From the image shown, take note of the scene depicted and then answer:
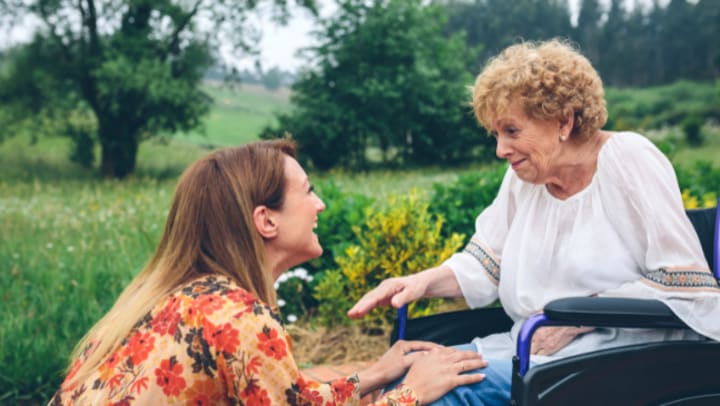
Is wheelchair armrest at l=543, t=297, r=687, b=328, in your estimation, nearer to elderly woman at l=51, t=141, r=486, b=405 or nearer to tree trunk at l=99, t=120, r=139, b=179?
elderly woman at l=51, t=141, r=486, b=405

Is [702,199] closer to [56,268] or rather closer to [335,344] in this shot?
[335,344]

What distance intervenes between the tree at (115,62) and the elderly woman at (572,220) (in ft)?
Answer: 46.4

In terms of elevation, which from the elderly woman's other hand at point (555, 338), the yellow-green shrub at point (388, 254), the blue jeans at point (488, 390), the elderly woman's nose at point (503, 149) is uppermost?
the elderly woman's nose at point (503, 149)

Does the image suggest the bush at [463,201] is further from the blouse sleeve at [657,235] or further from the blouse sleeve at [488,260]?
the blouse sleeve at [657,235]

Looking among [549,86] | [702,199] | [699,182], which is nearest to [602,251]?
[549,86]

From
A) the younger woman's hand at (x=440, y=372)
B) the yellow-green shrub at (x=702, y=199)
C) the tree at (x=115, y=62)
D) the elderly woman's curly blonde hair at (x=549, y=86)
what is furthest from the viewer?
the tree at (x=115, y=62)

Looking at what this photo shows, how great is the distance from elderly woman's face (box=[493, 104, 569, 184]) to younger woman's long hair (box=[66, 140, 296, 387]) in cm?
89

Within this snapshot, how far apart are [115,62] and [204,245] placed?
Answer: 14.9 m

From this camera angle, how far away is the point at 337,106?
19.7 meters

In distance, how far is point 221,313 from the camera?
150 cm

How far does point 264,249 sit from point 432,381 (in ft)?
1.95

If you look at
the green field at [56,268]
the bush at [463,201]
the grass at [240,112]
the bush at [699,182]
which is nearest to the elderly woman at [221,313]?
the green field at [56,268]

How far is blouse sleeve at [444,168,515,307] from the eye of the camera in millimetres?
2479

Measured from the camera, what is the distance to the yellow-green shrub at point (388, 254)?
4074 mm
